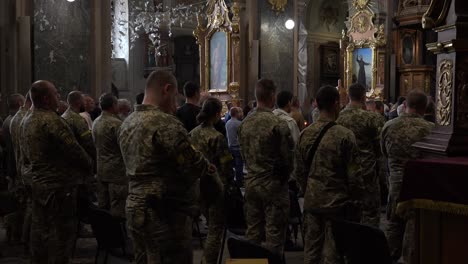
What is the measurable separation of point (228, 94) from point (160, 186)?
1525 cm

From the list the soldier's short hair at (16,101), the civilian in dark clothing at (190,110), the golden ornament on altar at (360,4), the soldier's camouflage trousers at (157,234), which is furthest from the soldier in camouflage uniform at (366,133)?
the golden ornament on altar at (360,4)

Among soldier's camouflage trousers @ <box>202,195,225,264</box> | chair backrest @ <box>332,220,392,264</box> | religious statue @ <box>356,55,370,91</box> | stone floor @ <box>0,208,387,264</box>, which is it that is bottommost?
stone floor @ <box>0,208,387,264</box>

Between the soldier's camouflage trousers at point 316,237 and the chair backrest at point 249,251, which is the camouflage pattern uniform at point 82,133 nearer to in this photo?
the soldier's camouflage trousers at point 316,237

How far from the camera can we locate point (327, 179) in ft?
15.7

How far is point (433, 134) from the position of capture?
12.9ft

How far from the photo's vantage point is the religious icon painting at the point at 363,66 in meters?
19.8

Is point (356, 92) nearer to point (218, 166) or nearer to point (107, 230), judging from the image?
point (218, 166)

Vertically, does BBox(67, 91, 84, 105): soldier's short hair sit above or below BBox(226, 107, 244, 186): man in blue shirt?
above

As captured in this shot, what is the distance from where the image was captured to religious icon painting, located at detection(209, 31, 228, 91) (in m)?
19.4

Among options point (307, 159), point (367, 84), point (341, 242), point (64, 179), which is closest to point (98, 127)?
point (64, 179)

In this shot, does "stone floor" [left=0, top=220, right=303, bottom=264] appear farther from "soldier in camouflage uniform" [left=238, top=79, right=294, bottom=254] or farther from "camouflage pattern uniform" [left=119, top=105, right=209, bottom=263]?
"camouflage pattern uniform" [left=119, top=105, right=209, bottom=263]

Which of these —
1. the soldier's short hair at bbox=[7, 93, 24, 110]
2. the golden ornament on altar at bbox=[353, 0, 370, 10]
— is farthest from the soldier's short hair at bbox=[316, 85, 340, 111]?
the golden ornament on altar at bbox=[353, 0, 370, 10]

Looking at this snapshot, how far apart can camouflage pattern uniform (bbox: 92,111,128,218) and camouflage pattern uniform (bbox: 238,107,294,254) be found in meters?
2.02

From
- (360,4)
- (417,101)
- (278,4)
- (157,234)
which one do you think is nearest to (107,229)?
(157,234)
